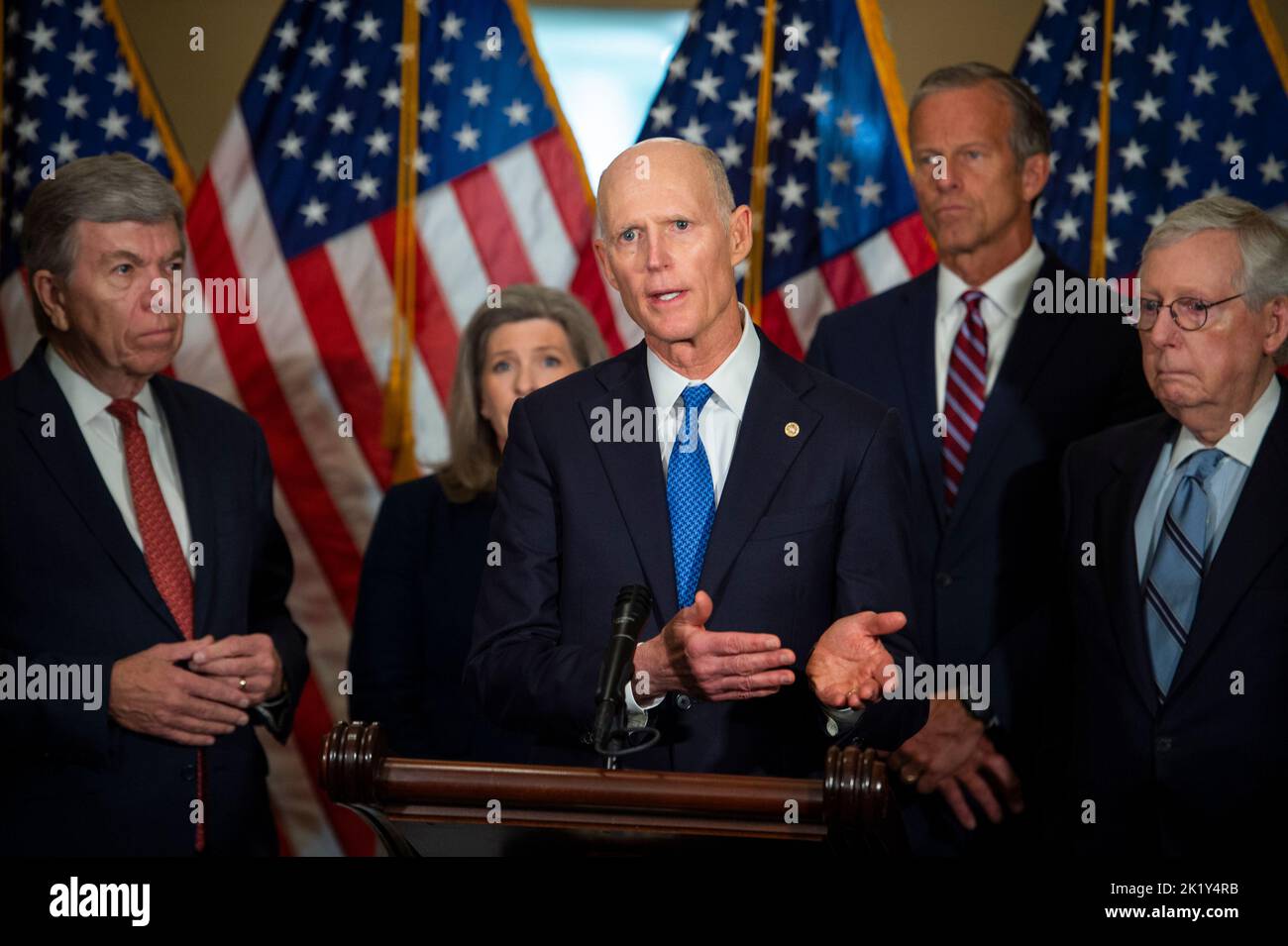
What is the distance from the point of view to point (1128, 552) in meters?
3.32

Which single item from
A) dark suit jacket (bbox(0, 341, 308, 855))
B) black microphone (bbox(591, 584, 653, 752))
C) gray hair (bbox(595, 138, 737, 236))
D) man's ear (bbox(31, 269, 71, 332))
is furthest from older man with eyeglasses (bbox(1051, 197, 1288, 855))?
man's ear (bbox(31, 269, 71, 332))

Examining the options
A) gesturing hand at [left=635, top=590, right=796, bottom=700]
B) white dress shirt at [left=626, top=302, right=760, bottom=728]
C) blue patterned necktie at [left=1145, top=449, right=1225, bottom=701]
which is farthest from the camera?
blue patterned necktie at [left=1145, top=449, right=1225, bottom=701]

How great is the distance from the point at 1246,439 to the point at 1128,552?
328 millimetres

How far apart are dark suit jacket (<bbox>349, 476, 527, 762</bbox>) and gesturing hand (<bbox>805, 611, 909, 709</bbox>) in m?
1.55

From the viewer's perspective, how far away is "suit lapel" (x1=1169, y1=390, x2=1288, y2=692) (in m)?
3.17

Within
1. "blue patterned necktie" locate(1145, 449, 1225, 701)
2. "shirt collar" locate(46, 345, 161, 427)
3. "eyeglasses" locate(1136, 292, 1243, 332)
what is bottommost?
"blue patterned necktie" locate(1145, 449, 1225, 701)

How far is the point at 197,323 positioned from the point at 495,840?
10.1 feet

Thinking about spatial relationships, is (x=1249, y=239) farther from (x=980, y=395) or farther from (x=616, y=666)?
(x=616, y=666)

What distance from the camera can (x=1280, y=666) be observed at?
3.15 m

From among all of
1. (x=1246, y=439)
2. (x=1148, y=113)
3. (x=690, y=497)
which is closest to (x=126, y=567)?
(x=690, y=497)

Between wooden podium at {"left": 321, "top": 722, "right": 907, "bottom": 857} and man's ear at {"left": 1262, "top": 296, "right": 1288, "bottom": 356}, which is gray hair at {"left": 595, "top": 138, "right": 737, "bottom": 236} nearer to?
wooden podium at {"left": 321, "top": 722, "right": 907, "bottom": 857}

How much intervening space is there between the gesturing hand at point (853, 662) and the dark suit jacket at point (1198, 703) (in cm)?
94

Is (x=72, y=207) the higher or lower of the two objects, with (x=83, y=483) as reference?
higher
